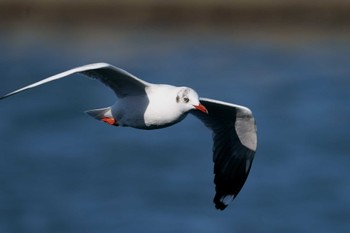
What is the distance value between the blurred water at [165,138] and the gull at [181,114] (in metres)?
7.42

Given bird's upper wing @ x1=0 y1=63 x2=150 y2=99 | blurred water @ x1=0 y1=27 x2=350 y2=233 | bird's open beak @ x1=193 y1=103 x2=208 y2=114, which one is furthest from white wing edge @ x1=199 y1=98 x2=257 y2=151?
blurred water @ x1=0 y1=27 x2=350 y2=233

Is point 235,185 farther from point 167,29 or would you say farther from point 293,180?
point 167,29

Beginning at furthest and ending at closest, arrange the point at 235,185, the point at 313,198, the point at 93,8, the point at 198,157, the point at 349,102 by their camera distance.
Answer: the point at 93,8, the point at 349,102, the point at 198,157, the point at 313,198, the point at 235,185

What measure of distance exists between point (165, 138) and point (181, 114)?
538 inches

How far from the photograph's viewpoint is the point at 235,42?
25.5 metres

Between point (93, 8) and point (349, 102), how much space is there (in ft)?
15.9

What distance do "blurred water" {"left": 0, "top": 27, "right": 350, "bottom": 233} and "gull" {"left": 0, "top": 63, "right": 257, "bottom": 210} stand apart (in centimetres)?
742

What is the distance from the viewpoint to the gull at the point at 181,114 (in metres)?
8.73

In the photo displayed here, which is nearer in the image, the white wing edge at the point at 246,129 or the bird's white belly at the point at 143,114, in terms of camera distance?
the bird's white belly at the point at 143,114

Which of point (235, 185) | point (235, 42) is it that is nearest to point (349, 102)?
point (235, 42)

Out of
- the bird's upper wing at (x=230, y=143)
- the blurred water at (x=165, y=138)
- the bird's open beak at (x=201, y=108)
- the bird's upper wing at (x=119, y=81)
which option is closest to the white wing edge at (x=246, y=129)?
the bird's upper wing at (x=230, y=143)

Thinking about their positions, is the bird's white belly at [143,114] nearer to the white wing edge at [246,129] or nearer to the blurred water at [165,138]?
the white wing edge at [246,129]

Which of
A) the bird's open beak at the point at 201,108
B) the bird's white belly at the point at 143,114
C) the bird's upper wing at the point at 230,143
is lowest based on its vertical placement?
the bird's upper wing at the point at 230,143

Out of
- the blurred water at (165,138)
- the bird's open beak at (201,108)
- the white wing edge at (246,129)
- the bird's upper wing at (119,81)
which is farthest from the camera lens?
the blurred water at (165,138)
